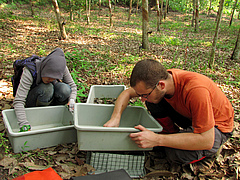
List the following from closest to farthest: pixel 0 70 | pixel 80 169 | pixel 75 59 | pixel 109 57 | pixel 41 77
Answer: pixel 80 169 → pixel 41 77 → pixel 0 70 → pixel 75 59 → pixel 109 57

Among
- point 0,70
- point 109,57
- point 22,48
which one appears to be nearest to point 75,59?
point 109,57

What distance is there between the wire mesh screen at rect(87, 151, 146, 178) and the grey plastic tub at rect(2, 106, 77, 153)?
0.42 metres

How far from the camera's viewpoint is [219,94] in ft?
5.20

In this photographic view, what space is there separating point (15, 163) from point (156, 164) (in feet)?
4.60

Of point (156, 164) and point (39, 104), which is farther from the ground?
point (39, 104)

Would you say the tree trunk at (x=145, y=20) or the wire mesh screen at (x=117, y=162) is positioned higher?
the tree trunk at (x=145, y=20)

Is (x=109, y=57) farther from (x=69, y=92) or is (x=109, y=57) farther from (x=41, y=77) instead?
(x=41, y=77)

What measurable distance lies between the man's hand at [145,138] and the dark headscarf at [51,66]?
1.07m

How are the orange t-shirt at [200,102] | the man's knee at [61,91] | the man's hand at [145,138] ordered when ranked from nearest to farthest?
the orange t-shirt at [200,102] → the man's hand at [145,138] → the man's knee at [61,91]

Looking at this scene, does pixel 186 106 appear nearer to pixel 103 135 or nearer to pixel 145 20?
pixel 103 135

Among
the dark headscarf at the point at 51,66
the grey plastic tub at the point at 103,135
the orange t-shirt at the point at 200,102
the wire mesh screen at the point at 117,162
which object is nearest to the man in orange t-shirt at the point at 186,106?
the orange t-shirt at the point at 200,102

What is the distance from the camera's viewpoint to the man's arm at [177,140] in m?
1.44

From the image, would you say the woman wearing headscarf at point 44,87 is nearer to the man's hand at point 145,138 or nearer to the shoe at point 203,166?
the man's hand at point 145,138

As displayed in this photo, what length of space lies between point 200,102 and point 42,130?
147 centimetres
